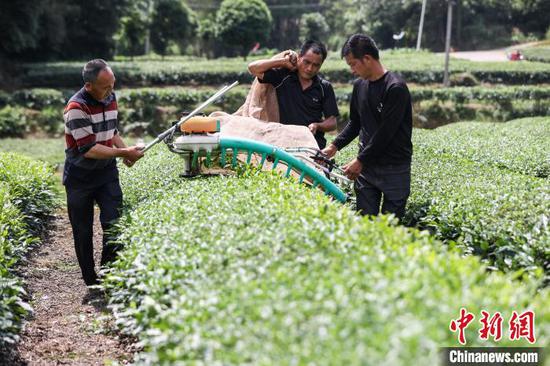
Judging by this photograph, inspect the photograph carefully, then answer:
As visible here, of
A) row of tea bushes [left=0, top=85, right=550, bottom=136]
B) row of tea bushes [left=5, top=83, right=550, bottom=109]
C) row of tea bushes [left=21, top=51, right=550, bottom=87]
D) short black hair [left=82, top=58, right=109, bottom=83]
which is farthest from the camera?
row of tea bushes [left=21, top=51, right=550, bottom=87]

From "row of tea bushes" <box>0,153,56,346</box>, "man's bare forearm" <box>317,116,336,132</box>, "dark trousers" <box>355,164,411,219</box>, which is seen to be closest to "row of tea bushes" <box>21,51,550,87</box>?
"row of tea bushes" <box>0,153,56,346</box>

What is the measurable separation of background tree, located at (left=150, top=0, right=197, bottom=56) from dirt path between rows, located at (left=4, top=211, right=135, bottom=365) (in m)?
36.3

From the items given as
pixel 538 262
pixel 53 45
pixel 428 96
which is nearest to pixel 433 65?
pixel 428 96

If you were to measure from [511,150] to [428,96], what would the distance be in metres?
14.0

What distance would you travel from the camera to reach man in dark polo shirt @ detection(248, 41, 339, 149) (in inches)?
243

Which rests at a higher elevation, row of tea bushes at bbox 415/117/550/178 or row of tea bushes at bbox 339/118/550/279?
row of tea bushes at bbox 339/118/550/279

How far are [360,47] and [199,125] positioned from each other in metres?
1.50

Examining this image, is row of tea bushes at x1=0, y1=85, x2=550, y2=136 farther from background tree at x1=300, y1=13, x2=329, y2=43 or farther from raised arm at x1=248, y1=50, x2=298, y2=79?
background tree at x1=300, y1=13, x2=329, y2=43

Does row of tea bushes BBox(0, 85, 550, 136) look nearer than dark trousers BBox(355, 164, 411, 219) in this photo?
No

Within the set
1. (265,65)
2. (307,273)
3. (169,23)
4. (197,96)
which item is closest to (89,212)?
(265,65)

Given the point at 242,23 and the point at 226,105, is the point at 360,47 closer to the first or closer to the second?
the point at 226,105

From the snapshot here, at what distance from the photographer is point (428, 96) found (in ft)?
75.3

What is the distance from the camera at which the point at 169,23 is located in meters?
42.1

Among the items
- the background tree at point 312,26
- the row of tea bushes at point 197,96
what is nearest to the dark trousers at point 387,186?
the row of tea bushes at point 197,96
